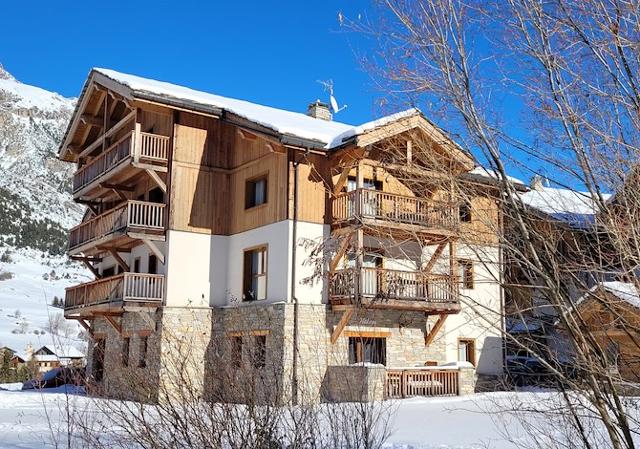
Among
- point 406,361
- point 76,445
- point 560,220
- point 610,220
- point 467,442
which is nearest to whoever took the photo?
point 610,220

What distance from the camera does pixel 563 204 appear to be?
5.64 metres

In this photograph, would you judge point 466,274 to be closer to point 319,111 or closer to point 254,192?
point 254,192

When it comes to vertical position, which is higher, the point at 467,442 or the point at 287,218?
the point at 287,218

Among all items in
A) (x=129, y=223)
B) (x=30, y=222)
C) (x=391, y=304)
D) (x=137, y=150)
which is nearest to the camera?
(x=391, y=304)

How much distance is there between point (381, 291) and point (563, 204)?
45.7ft

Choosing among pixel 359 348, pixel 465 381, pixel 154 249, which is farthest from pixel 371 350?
pixel 154 249

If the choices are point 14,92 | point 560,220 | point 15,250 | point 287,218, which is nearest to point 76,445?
point 560,220

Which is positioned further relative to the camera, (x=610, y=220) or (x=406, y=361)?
(x=406, y=361)

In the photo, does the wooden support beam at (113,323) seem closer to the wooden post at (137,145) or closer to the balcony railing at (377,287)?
the wooden post at (137,145)

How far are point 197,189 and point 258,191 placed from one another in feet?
5.99

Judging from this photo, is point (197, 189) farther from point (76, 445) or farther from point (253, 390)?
point (253, 390)

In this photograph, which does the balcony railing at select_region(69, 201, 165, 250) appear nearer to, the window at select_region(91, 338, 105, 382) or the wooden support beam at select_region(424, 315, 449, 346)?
the window at select_region(91, 338, 105, 382)

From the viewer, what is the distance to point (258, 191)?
70.5 ft

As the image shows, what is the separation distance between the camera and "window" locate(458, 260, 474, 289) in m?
5.73
